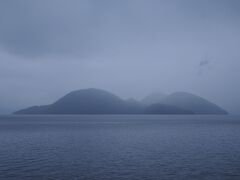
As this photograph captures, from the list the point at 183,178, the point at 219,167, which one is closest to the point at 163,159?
the point at 219,167

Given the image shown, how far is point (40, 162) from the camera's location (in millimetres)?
46781

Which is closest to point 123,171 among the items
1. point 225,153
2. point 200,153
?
point 200,153

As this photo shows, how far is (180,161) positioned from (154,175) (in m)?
11.8

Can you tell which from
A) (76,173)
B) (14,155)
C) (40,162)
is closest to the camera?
(76,173)

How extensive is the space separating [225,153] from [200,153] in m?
5.28

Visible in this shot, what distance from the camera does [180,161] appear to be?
47938 millimetres

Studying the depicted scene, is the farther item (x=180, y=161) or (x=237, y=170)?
(x=180, y=161)

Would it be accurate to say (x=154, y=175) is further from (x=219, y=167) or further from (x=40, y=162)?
(x=40, y=162)

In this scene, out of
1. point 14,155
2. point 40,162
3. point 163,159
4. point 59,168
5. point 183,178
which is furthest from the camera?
point 14,155

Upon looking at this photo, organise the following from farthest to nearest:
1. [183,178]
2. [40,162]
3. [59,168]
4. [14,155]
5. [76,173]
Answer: [14,155], [40,162], [59,168], [76,173], [183,178]

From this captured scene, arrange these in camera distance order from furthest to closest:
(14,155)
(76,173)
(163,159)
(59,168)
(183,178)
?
1. (14,155)
2. (163,159)
3. (59,168)
4. (76,173)
5. (183,178)

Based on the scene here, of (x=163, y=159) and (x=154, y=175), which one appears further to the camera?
(x=163, y=159)

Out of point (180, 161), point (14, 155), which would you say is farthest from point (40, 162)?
point (180, 161)

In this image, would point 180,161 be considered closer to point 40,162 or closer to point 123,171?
point 123,171
